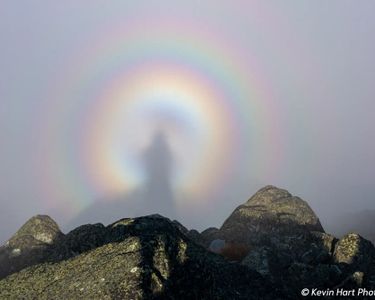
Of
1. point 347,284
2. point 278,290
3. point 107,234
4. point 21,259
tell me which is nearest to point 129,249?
point 107,234

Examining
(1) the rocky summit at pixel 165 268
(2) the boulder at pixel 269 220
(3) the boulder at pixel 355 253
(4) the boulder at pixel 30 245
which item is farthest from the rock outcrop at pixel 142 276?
(2) the boulder at pixel 269 220

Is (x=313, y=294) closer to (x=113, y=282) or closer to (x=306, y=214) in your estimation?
(x=113, y=282)

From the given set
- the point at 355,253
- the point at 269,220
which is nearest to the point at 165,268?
the point at 355,253

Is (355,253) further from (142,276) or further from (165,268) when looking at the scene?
(142,276)

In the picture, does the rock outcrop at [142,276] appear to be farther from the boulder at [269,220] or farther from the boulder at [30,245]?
the boulder at [269,220]

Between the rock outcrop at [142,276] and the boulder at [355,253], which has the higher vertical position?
the rock outcrop at [142,276]

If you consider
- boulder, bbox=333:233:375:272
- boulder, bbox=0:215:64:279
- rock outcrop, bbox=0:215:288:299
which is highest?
rock outcrop, bbox=0:215:288:299

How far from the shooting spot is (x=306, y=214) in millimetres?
69188

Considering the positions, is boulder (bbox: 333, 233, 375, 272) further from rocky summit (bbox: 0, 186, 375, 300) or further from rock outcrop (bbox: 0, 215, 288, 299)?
rock outcrop (bbox: 0, 215, 288, 299)

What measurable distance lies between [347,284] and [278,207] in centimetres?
3788

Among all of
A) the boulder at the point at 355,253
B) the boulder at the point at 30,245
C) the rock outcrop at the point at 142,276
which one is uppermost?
the rock outcrop at the point at 142,276

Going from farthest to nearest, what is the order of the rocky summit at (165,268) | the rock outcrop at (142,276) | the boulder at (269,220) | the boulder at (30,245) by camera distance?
the boulder at (269,220) < the boulder at (30,245) < the rocky summit at (165,268) < the rock outcrop at (142,276)

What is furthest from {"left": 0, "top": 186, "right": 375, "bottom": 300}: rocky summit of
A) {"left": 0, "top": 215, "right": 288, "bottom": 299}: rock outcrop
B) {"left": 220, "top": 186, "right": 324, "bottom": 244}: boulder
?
{"left": 220, "top": 186, "right": 324, "bottom": 244}: boulder

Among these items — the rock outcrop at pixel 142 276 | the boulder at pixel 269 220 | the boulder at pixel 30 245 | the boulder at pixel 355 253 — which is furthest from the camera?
Result: the boulder at pixel 269 220
